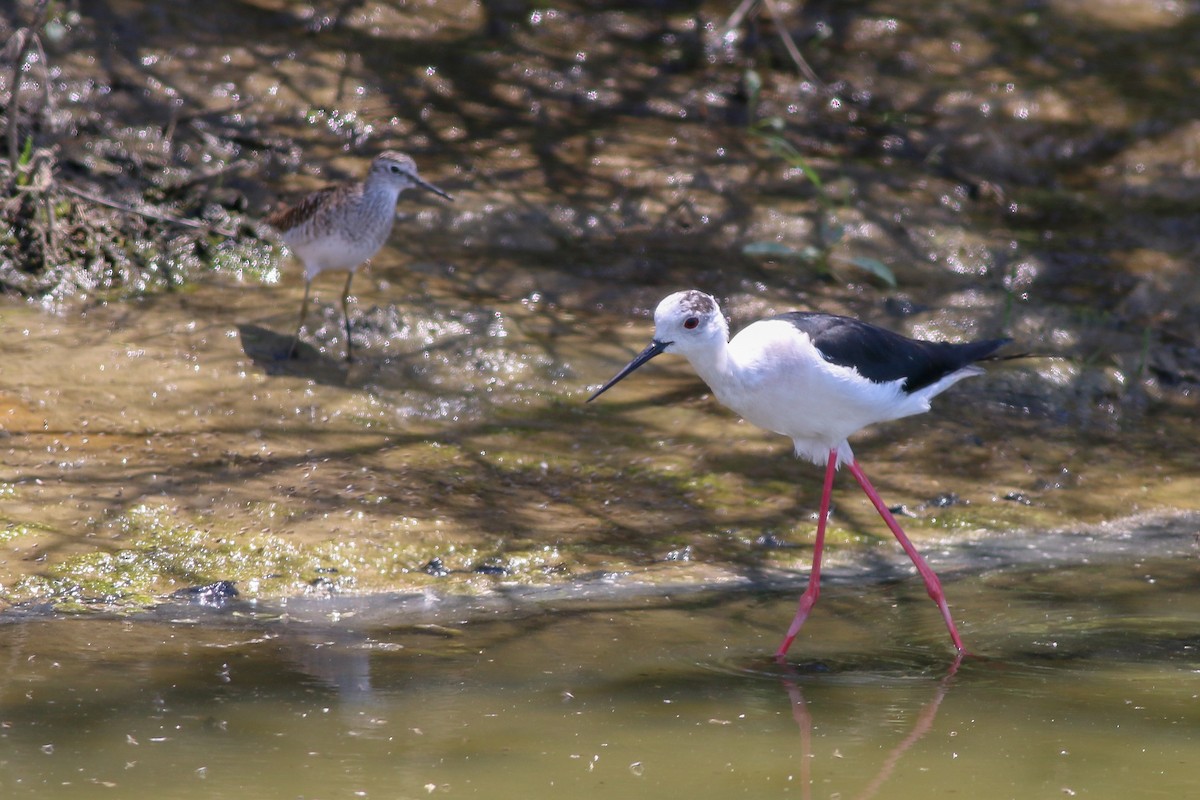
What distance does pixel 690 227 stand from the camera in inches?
294

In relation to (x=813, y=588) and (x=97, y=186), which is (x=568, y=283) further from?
(x=813, y=588)

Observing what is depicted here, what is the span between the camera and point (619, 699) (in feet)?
11.8

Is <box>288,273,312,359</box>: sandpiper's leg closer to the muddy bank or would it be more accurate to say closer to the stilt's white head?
the muddy bank

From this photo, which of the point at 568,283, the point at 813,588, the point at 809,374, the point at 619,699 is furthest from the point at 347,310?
the point at 619,699

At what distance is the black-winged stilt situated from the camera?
4340 mm

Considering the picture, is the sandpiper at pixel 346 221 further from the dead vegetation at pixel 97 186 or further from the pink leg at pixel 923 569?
the pink leg at pixel 923 569

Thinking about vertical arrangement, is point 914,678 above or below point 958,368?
below

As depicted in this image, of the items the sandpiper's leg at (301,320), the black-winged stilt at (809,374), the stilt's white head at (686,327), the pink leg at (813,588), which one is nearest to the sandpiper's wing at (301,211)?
the sandpiper's leg at (301,320)

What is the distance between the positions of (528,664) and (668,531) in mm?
1236

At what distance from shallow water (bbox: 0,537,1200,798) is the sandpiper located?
7.24ft

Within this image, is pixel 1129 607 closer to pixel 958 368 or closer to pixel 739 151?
pixel 958 368

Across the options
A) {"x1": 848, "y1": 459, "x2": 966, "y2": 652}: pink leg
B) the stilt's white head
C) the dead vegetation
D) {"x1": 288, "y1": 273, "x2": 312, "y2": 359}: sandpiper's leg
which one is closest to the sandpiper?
{"x1": 288, "y1": 273, "x2": 312, "y2": 359}: sandpiper's leg

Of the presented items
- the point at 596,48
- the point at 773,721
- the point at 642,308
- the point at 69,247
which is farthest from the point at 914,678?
the point at 596,48

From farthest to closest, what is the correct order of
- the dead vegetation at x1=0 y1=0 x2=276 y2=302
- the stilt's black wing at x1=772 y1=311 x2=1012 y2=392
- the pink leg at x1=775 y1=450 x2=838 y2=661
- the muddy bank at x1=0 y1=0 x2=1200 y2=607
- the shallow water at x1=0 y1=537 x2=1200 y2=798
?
the dead vegetation at x1=0 y1=0 x2=276 y2=302
the muddy bank at x1=0 y1=0 x2=1200 y2=607
the stilt's black wing at x1=772 y1=311 x2=1012 y2=392
the pink leg at x1=775 y1=450 x2=838 y2=661
the shallow water at x1=0 y1=537 x2=1200 y2=798
